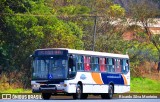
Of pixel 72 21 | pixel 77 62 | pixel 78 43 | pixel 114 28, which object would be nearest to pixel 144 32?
pixel 114 28

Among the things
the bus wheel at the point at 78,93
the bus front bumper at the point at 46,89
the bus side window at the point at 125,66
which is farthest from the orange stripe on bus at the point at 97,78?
the bus front bumper at the point at 46,89

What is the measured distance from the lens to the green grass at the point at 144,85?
56737mm

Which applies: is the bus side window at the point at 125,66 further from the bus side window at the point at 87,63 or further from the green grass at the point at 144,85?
the green grass at the point at 144,85

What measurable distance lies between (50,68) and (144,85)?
23188 mm

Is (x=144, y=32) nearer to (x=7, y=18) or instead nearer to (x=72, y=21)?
(x=72, y=21)

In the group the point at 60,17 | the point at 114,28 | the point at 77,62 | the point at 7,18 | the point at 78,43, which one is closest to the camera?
the point at 77,62

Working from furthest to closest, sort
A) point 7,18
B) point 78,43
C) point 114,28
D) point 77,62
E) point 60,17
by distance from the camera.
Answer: point 114,28
point 60,17
point 78,43
point 7,18
point 77,62

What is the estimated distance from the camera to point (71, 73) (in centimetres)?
3762

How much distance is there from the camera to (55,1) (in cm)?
7244

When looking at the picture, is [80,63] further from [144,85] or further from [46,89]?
[144,85]

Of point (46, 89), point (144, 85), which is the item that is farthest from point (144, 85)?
point (46, 89)

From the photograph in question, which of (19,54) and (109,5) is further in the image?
(109,5)

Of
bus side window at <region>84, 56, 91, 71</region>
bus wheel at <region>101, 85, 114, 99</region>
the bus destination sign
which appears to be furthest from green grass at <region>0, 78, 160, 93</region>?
the bus destination sign

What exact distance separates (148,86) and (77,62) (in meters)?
21.5
